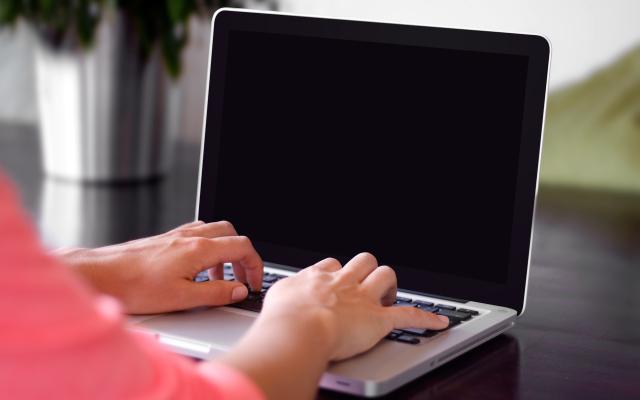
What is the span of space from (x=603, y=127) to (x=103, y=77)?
1.10 m

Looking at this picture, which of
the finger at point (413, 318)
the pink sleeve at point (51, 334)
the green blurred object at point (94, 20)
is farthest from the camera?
the green blurred object at point (94, 20)

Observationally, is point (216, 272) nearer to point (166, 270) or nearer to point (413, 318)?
point (166, 270)

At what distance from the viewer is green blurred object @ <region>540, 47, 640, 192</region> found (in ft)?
7.27

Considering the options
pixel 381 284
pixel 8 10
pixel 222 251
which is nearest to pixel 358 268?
pixel 381 284

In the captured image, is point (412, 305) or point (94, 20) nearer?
point (412, 305)

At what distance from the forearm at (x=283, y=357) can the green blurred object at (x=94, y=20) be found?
1.56 metres

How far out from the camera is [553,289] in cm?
120

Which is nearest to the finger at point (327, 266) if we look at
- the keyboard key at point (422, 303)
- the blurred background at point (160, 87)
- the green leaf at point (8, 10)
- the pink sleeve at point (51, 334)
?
the keyboard key at point (422, 303)

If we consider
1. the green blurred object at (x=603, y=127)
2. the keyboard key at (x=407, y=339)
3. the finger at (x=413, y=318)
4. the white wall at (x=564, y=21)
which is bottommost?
the keyboard key at (x=407, y=339)

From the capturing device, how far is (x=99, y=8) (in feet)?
7.27

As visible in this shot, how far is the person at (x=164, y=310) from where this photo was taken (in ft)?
1.38

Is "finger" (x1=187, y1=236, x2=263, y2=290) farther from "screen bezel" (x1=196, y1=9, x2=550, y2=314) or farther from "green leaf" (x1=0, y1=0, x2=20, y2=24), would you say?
"green leaf" (x1=0, y1=0, x2=20, y2=24)

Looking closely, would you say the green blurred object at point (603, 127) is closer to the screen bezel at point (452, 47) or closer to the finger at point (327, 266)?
the screen bezel at point (452, 47)

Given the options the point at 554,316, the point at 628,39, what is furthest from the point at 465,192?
the point at 628,39
